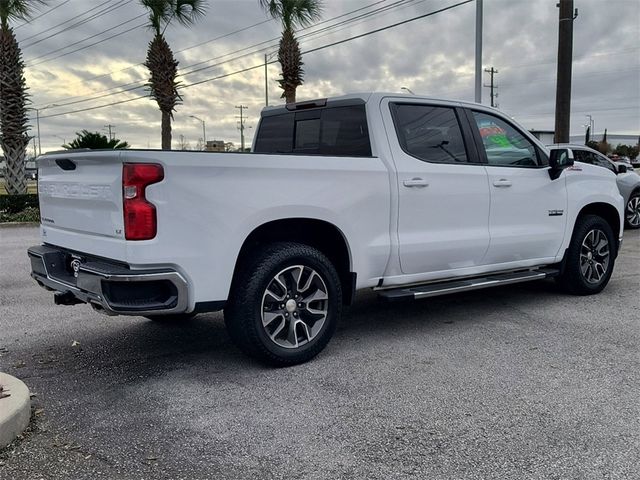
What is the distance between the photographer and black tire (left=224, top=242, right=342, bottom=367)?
13.6 ft

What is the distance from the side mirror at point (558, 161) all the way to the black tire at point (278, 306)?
2821 mm

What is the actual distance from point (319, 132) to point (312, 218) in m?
1.29

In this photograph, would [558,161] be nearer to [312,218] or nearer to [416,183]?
[416,183]

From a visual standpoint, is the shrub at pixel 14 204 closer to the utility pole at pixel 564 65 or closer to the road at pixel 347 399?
the road at pixel 347 399

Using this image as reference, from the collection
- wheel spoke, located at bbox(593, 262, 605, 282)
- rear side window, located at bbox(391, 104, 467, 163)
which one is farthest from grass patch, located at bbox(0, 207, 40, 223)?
wheel spoke, located at bbox(593, 262, 605, 282)

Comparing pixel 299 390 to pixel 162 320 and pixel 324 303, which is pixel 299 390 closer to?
pixel 324 303

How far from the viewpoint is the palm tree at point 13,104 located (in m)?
18.1

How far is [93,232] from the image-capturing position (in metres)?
4.05

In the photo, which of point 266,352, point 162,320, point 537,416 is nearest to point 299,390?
point 266,352

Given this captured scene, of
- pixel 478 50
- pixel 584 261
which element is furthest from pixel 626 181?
pixel 584 261

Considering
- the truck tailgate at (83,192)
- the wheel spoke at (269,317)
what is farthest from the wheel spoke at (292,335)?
the truck tailgate at (83,192)

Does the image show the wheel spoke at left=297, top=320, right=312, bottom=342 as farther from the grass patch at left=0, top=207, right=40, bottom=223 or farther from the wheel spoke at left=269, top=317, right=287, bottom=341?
the grass patch at left=0, top=207, right=40, bottom=223

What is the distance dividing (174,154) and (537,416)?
8.80 ft

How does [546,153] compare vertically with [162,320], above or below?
above
